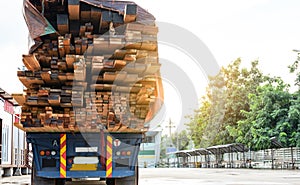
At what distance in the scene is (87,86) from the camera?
301 inches

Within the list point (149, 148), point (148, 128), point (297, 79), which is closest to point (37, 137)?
point (148, 128)

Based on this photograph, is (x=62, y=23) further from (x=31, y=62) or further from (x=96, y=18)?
(x=31, y=62)

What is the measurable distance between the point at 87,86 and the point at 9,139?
49.0ft

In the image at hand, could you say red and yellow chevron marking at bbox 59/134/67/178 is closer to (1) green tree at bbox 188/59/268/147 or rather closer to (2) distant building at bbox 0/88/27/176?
(2) distant building at bbox 0/88/27/176

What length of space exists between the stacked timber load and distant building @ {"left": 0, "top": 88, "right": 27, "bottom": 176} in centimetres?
1141

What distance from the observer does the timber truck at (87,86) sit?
7438 mm

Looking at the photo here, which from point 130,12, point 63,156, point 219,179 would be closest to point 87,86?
point 63,156

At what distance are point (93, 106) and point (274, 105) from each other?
2502 centimetres

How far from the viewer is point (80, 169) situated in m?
7.81

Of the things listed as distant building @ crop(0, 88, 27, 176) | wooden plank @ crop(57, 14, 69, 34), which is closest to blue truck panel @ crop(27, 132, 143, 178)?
wooden plank @ crop(57, 14, 69, 34)

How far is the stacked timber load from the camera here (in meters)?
7.42

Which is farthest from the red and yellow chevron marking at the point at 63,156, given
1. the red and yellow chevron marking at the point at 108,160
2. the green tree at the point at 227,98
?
the green tree at the point at 227,98

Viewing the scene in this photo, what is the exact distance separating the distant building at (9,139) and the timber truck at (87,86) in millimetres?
11378

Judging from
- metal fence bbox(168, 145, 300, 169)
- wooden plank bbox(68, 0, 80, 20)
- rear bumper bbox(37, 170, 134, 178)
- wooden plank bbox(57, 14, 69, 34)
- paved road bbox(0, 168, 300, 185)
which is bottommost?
metal fence bbox(168, 145, 300, 169)
